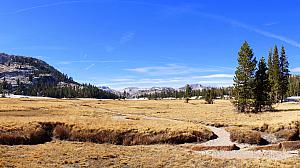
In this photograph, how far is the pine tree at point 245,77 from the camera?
74.6 m

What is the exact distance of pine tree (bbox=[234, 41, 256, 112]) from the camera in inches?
2938

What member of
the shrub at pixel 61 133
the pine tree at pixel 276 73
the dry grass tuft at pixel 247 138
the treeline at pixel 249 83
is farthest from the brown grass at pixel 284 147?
the pine tree at pixel 276 73

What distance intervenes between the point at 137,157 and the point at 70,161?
17.5 feet

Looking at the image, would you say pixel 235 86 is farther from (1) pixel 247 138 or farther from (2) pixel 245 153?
(2) pixel 245 153

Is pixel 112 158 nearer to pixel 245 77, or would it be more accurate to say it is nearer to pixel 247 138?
pixel 247 138

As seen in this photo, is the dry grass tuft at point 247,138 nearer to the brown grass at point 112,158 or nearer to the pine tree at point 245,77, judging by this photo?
the brown grass at point 112,158

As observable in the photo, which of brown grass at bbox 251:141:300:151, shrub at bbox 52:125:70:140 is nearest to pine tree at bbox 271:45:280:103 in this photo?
brown grass at bbox 251:141:300:151

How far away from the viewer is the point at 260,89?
75.6m

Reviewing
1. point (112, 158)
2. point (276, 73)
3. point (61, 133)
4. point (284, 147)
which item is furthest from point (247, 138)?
point (276, 73)

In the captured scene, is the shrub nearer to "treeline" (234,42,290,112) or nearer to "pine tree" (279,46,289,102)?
"treeline" (234,42,290,112)

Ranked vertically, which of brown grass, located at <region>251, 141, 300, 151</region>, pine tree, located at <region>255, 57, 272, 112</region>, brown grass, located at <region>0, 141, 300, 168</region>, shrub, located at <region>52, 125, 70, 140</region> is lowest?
brown grass, located at <region>0, 141, 300, 168</region>

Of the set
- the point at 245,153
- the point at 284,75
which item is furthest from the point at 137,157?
the point at 284,75

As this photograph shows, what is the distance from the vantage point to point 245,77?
74.9m

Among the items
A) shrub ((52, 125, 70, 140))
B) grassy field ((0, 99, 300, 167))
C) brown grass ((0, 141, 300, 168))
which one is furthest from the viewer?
shrub ((52, 125, 70, 140))
